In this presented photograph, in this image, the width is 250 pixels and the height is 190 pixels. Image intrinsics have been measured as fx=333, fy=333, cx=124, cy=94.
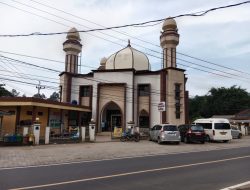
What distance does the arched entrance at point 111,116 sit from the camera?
41.3 metres

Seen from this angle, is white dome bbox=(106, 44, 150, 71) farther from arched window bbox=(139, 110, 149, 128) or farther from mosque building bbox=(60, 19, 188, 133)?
arched window bbox=(139, 110, 149, 128)

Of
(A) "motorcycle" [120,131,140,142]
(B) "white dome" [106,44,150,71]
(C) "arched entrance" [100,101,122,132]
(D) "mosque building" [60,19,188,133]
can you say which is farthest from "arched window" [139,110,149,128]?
(A) "motorcycle" [120,131,140,142]

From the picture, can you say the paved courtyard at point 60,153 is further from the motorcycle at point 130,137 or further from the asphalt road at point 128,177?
the motorcycle at point 130,137

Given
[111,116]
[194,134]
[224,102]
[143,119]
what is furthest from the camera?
[224,102]

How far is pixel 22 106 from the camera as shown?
96.3 ft

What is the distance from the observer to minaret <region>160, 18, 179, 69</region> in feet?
140

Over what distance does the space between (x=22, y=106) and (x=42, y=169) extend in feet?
60.4

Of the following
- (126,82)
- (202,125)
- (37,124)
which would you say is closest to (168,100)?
(126,82)

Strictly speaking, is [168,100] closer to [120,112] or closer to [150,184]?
[120,112]

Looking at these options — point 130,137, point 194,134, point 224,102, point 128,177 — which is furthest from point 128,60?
point 224,102

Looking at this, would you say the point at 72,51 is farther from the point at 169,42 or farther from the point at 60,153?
the point at 60,153

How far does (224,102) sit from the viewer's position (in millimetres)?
80062

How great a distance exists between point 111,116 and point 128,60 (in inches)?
311

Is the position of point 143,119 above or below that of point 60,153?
above
